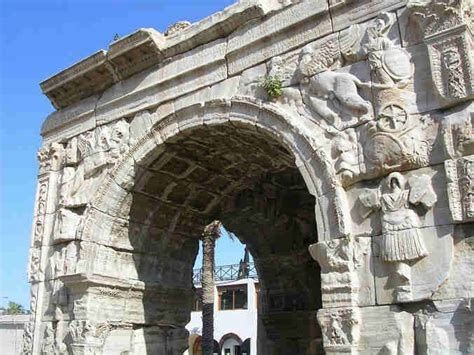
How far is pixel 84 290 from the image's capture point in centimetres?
723

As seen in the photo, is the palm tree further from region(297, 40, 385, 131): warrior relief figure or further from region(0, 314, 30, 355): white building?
region(297, 40, 385, 131): warrior relief figure

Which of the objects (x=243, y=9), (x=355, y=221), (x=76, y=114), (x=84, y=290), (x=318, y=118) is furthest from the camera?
(x=76, y=114)

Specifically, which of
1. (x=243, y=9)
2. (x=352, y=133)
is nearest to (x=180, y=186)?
(x=243, y=9)

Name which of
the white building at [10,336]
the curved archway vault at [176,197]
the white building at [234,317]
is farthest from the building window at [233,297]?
the curved archway vault at [176,197]

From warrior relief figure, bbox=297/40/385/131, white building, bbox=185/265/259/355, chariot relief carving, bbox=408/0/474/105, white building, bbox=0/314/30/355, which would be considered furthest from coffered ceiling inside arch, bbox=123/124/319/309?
white building, bbox=185/265/259/355

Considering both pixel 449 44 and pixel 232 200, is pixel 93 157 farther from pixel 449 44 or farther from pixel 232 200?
pixel 449 44

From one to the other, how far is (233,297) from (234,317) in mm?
802

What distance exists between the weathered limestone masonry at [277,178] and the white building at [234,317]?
12.3m

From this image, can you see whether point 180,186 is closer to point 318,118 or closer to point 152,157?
point 152,157

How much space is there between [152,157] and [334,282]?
3148 mm

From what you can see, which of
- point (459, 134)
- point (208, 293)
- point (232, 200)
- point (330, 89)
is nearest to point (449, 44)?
point (459, 134)

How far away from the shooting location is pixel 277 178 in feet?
30.6

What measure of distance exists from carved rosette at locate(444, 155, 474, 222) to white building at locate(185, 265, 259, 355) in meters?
18.0

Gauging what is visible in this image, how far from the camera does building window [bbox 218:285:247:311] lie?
2302 cm
